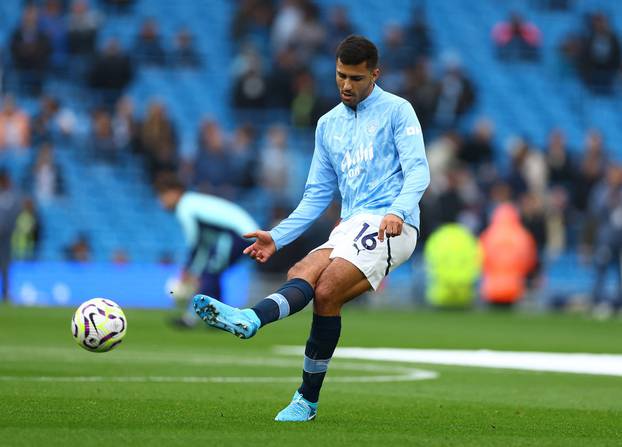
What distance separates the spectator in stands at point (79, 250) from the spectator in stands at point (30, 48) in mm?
4396

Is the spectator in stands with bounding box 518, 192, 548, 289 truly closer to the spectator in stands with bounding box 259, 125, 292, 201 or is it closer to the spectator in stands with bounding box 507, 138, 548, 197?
the spectator in stands with bounding box 507, 138, 548, 197

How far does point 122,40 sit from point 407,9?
700cm

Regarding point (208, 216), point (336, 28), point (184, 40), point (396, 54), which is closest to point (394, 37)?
point (396, 54)

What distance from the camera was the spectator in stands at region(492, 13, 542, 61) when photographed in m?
32.8

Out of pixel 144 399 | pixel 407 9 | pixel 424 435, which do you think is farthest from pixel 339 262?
pixel 407 9

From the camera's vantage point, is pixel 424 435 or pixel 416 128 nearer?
pixel 424 435

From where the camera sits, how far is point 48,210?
2786 centimetres

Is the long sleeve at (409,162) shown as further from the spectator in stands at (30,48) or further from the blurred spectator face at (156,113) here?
the spectator in stands at (30,48)

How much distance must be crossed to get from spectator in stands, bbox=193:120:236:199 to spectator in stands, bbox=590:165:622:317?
7.05 m

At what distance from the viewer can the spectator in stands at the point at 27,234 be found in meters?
26.6

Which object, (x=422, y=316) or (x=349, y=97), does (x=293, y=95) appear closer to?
(x=422, y=316)

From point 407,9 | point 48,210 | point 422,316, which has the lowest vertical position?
point 422,316

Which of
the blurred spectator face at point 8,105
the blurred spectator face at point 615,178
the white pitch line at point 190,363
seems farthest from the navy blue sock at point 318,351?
the blurred spectator face at point 8,105

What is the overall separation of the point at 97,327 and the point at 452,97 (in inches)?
840
